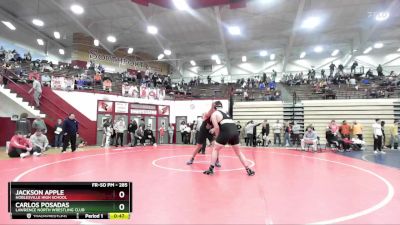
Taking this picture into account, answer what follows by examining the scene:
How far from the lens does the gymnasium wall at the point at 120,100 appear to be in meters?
17.2

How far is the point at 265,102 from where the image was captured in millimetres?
22359

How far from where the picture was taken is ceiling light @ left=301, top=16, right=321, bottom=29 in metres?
22.7

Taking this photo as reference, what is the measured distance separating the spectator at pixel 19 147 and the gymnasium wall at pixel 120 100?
23.0 feet

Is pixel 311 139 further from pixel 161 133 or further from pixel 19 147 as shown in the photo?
pixel 19 147

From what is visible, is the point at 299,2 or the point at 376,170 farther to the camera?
the point at 299,2

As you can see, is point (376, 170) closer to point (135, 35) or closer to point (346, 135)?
point (346, 135)

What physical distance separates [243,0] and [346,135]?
956 centimetres

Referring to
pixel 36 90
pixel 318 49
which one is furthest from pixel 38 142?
pixel 318 49

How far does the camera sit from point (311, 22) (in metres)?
23.3

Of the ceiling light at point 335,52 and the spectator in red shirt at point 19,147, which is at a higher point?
the ceiling light at point 335,52

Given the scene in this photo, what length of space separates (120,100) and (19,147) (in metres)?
9.84

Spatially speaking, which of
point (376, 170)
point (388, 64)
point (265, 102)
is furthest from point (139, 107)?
point (388, 64)

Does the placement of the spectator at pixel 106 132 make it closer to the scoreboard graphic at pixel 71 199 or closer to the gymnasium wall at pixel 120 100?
the gymnasium wall at pixel 120 100

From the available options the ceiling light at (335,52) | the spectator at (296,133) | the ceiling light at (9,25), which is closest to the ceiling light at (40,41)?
the ceiling light at (9,25)
